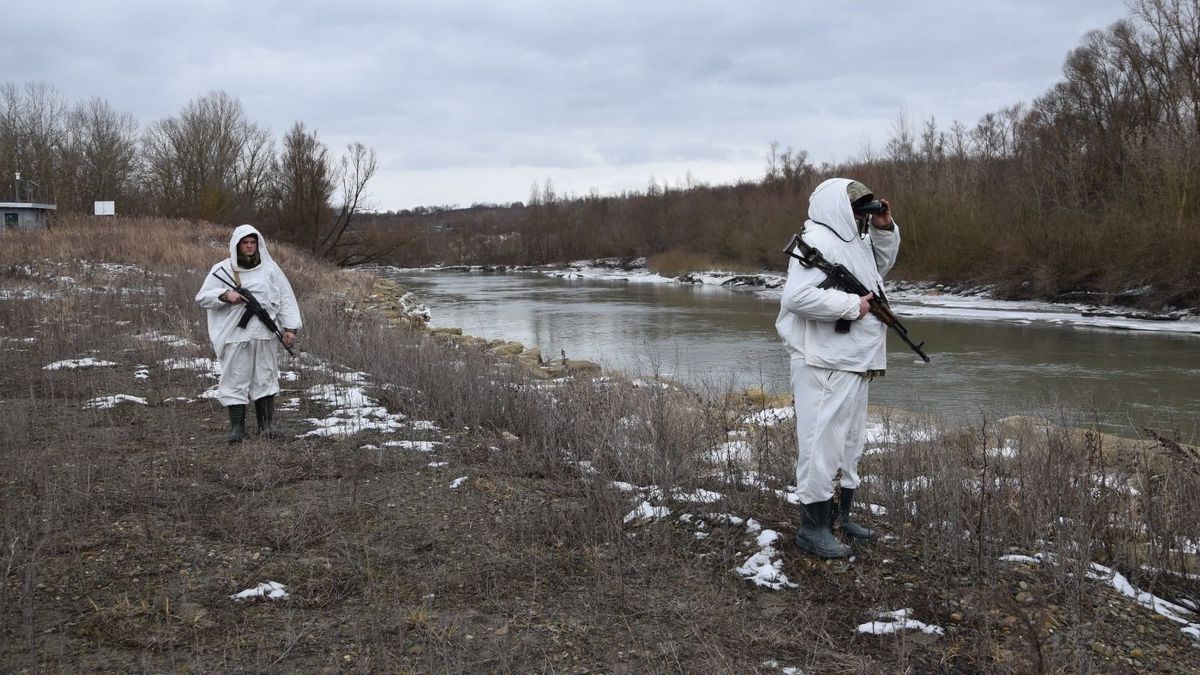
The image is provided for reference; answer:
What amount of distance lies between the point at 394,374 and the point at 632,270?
67353 mm

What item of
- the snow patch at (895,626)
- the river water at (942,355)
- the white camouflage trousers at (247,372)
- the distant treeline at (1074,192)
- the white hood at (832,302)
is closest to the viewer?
the snow patch at (895,626)

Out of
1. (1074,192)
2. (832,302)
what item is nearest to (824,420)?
(832,302)

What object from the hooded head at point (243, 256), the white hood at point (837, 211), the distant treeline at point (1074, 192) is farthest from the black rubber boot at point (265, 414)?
the distant treeline at point (1074, 192)

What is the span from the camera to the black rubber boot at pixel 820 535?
4.41 meters

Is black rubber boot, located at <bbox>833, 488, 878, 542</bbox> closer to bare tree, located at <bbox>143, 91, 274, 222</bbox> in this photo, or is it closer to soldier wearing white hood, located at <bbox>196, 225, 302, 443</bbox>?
soldier wearing white hood, located at <bbox>196, 225, 302, 443</bbox>

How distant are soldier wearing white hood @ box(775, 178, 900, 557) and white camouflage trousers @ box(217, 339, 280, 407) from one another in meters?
4.55

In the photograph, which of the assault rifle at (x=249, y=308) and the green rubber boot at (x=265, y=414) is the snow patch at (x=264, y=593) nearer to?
the green rubber boot at (x=265, y=414)

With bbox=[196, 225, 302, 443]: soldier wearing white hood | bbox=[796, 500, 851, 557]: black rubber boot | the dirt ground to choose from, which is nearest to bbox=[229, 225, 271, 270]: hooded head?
bbox=[196, 225, 302, 443]: soldier wearing white hood

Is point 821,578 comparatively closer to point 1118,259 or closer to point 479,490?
point 479,490

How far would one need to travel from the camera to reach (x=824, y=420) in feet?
14.0

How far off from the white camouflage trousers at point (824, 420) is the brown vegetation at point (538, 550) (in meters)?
0.47

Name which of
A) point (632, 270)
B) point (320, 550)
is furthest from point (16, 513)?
point (632, 270)

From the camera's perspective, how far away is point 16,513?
4.87 meters

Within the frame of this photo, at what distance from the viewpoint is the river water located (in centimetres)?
1198
